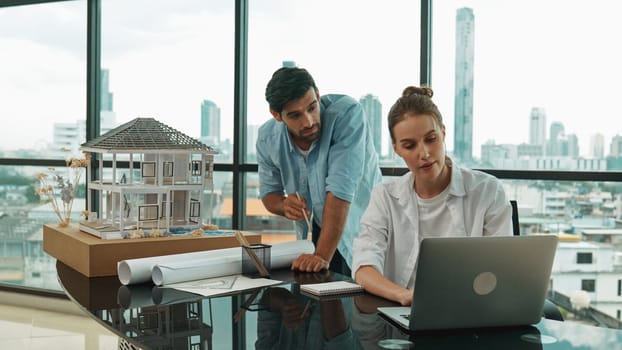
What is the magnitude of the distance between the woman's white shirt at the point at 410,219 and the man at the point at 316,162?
0.94 feet

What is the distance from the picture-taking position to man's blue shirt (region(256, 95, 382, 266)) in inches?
113

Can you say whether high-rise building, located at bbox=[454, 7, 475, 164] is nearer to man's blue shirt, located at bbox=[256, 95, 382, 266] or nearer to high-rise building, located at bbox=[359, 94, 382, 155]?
high-rise building, located at bbox=[359, 94, 382, 155]

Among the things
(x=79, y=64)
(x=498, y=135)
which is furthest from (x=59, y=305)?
(x=498, y=135)

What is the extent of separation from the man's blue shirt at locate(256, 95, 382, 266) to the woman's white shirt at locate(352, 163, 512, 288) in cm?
44

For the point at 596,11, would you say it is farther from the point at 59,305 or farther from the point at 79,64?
the point at 59,305

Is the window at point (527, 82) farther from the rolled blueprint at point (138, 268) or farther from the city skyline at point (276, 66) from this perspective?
the rolled blueprint at point (138, 268)

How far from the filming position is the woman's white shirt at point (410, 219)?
2266 millimetres

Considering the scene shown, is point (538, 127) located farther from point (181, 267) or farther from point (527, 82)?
point (181, 267)

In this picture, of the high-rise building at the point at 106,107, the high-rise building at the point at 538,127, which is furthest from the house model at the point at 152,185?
the high-rise building at the point at 106,107

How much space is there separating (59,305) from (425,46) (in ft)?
10.7

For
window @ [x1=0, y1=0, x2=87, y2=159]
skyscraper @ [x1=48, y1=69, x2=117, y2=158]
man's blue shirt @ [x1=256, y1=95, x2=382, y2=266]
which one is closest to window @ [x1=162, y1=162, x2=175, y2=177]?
man's blue shirt @ [x1=256, y1=95, x2=382, y2=266]

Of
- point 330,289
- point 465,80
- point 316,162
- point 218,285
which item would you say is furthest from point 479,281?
point 465,80

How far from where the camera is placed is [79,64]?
551 cm

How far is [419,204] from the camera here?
234 cm
